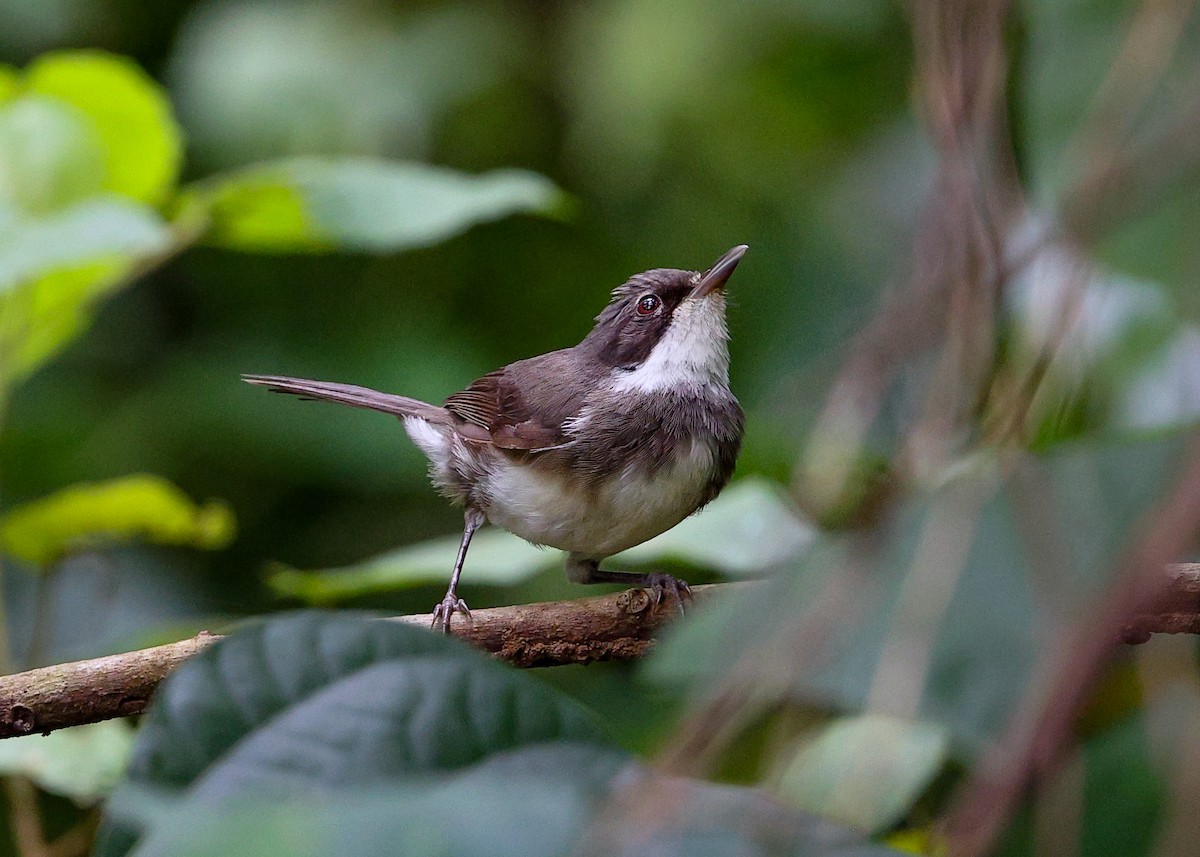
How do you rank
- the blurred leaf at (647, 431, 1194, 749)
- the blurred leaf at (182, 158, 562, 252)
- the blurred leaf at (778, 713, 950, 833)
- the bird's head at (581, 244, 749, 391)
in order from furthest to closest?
the bird's head at (581, 244, 749, 391) < the blurred leaf at (182, 158, 562, 252) < the blurred leaf at (778, 713, 950, 833) < the blurred leaf at (647, 431, 1194, 749)

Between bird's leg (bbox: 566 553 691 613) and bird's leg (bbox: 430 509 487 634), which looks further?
bird's leg (bbox: 566 553 691 613)

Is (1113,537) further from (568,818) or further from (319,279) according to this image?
(319,279)

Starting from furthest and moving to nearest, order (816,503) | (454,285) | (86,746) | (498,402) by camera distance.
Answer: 1. (454,285)
2. (498,402)
3. (86,746)
4. (816,503)

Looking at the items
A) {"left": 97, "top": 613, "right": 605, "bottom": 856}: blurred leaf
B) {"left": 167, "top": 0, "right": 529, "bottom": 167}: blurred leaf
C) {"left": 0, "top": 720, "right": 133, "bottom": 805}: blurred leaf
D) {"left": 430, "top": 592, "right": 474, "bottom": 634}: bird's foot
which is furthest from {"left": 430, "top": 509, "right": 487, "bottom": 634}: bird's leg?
{"left": 167, "top": 0, "right": 529, "bottom": 167}: blurred leaf

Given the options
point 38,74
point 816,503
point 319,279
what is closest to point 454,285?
point 319,279

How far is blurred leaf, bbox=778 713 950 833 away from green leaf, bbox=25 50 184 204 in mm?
2350

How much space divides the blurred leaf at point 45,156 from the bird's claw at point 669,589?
1805 mm

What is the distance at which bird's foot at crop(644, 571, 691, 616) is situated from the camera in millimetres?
3080

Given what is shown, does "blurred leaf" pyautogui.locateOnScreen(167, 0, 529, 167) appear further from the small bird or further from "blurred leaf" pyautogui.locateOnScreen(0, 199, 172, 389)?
"blurred leaf" pyautogui.locateOnScreen(0, 199, 172, 389)

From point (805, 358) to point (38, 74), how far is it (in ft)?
10.0

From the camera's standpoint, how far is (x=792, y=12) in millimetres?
5398

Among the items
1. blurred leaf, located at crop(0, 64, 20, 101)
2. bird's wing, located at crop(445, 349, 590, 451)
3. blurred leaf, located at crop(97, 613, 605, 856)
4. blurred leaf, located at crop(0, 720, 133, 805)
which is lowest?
blurred leaf, located at crop(0, 720, 133, 805)

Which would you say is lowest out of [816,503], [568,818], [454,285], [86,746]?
[86,746]

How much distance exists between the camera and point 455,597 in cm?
343
